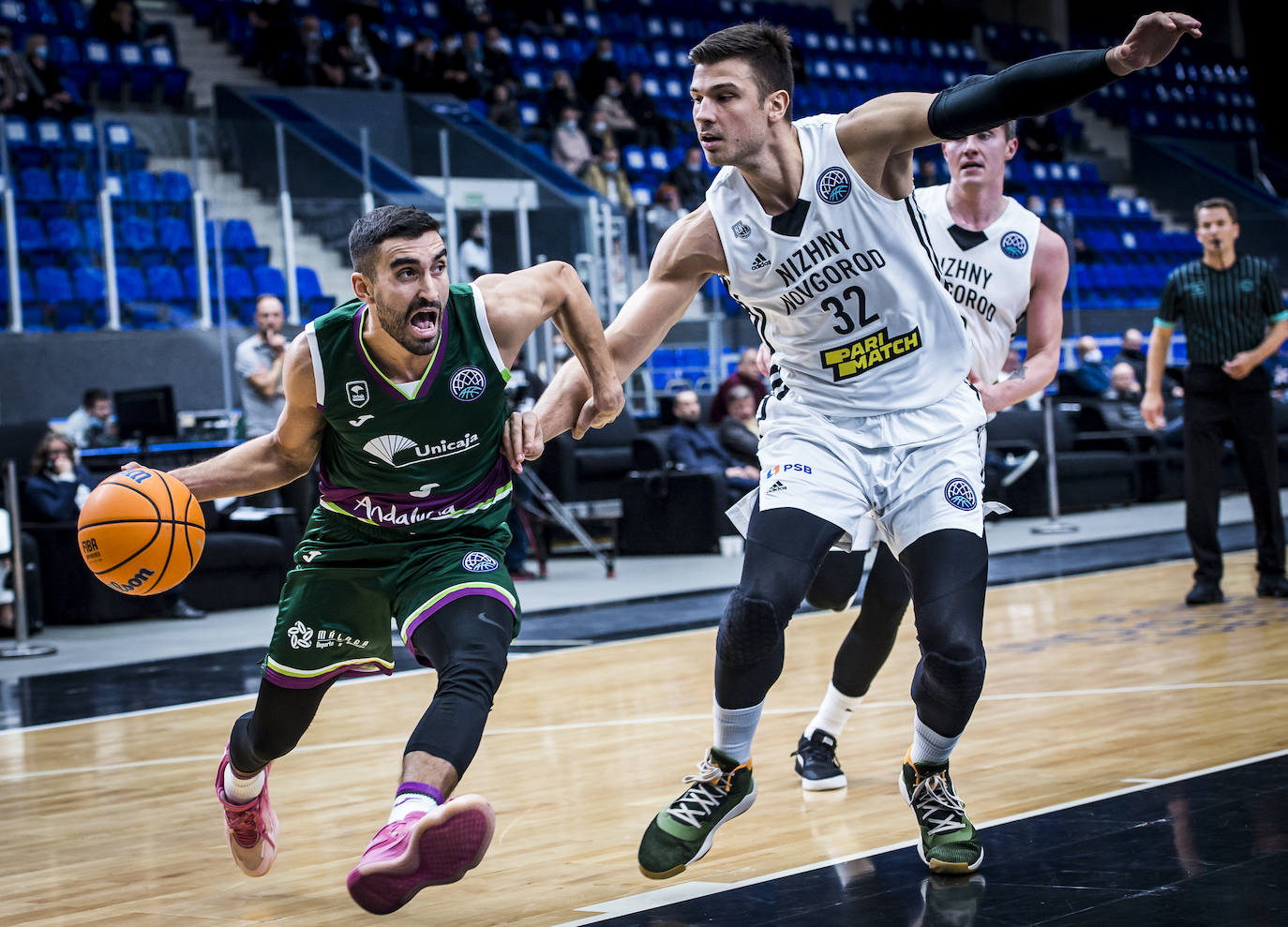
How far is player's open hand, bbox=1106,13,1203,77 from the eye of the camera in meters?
3.12

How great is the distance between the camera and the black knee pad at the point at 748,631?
3436mm

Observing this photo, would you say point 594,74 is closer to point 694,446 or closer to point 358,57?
point 358,57

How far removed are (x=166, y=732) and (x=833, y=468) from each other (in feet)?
11.7

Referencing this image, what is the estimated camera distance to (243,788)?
3.82 m

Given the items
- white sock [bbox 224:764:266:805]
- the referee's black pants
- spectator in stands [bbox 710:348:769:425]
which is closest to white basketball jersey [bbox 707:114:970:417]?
white sock [bbox 224:764:266:805]

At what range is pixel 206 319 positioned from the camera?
12.5 metres

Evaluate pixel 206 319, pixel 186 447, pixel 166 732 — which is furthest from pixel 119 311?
pixel 166 732

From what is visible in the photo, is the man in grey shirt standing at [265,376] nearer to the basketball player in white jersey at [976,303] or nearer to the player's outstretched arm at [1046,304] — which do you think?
the basketball player in white jersey at [976,303]

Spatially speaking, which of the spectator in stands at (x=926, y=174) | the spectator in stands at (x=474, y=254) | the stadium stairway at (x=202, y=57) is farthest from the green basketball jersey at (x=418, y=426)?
the spectator in stands at (x=926, y=174)

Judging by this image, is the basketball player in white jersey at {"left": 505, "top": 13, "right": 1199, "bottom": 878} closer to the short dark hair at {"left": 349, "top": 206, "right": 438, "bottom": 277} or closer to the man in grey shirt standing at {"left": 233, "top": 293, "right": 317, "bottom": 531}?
the short dark hair at {"left": 349, "top": 206, "right": 438, "bottom": 277}

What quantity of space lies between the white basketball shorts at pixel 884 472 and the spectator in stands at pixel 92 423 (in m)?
8.68

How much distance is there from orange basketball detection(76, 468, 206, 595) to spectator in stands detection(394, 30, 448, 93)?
568 inches

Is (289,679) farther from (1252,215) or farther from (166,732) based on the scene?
(1252,215)

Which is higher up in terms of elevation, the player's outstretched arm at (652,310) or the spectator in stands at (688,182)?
the spectator in stands at (688,182)
